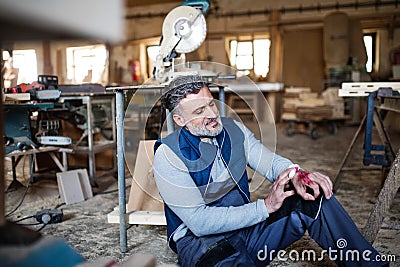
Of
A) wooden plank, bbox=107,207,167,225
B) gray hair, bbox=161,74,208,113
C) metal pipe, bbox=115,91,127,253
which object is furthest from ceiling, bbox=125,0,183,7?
gray hair, bbox=161,74,208,113

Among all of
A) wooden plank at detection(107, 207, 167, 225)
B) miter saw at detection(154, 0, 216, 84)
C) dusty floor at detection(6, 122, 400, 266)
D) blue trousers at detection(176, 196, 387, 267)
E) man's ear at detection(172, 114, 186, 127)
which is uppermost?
miter saw at detection(154, 0, 216, 84)

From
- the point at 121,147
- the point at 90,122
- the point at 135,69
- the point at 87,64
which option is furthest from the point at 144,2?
the point at 121,147

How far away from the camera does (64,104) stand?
10.7ft

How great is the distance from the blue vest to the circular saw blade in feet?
3.07

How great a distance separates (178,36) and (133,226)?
1.15 m

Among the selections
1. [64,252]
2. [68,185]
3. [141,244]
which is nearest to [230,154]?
[141,244]

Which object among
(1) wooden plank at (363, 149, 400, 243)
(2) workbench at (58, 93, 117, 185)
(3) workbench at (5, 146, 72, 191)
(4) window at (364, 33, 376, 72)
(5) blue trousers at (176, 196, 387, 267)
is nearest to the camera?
(5) blue trousers at (176, 196, 387, 267)

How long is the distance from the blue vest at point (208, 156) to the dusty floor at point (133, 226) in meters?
0.46

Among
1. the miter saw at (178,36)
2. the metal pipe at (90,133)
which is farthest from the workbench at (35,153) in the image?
the miter saw at (178,36)

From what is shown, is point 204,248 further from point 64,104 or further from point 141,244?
point 64,104

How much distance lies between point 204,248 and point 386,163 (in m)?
1.77

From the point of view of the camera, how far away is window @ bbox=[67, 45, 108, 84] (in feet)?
22.8

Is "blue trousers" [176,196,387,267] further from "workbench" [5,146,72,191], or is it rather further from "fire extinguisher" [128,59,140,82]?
"fire extinguisher" [128,59,140,82]

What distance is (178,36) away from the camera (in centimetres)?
252
